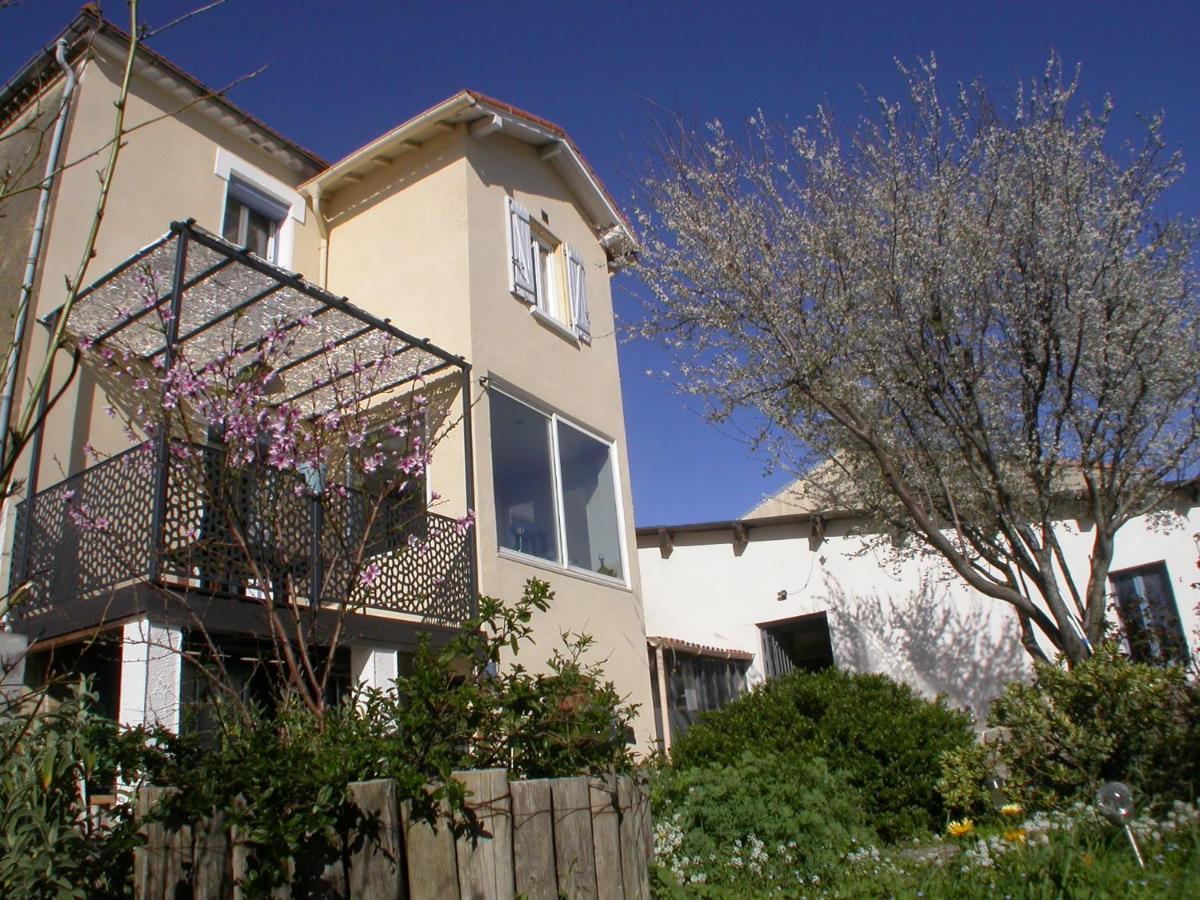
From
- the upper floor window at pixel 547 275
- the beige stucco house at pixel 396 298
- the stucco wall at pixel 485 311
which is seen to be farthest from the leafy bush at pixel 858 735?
the upper floor window at pixel 547 275

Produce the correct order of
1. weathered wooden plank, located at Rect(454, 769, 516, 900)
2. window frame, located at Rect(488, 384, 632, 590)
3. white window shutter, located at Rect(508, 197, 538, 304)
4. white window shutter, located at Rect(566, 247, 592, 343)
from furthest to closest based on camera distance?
white window shutter, located at Rect(566, 247, 592, 343) < white window shutter, located at Rect(508, 197, 538, 304) < window frame, located at Rect(488, 384, 632, 590) < weathered wooden plank, located at Rect(454, 769, 516, 900)

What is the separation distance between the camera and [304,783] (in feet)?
9.19

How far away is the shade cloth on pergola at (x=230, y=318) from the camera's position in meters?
7.24

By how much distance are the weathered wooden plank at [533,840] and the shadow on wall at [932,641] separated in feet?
37.7

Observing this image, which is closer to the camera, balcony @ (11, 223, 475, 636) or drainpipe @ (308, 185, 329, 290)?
balcony @ (11, 223, 475, 636)

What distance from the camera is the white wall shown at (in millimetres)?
13422

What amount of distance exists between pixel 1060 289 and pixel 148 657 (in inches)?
336

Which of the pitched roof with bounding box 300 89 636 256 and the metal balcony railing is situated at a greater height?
the pitched roof with bounding box 300 89 636 256

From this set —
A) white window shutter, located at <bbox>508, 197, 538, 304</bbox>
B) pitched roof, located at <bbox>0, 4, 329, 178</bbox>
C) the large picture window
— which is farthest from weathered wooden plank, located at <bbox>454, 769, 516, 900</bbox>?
white window shutter, located at <bbox>508, 197, 538, 304</bbox>

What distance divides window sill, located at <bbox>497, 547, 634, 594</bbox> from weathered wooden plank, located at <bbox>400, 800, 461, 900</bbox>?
600 centimetres

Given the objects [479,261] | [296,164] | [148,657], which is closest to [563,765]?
[148,657]

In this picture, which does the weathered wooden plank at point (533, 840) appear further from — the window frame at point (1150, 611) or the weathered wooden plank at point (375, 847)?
the window frame at point (1150, 611)

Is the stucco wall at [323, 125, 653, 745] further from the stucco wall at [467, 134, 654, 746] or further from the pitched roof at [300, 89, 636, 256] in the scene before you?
the pitched roof at [300, 89, 636, 256]

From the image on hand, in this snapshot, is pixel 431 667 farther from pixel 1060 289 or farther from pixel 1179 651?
pixel 1179 651
